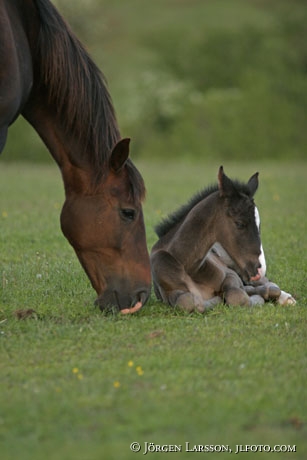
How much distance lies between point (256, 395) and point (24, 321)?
2.29 m

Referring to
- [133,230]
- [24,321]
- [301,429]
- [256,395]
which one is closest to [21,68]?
[133,230]

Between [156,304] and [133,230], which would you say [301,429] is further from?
[156,304]

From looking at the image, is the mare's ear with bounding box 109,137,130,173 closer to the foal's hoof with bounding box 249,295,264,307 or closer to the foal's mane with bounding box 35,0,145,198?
the foal's mane with bounding box 35,0,145,198

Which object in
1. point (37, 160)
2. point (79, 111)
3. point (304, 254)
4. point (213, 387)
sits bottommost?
point (37, 160)

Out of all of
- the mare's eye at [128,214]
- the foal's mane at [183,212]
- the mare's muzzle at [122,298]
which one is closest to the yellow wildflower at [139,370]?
the mare's muzzle at [122,298]

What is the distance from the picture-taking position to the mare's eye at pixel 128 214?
5.92 meters

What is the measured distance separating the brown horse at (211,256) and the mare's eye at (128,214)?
0.86 m

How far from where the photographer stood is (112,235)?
5.87 m

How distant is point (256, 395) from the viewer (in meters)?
4.21

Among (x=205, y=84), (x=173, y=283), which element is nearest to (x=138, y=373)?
(x=173, y=283)

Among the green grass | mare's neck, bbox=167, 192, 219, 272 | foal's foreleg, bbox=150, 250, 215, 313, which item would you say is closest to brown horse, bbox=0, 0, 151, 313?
the green grass

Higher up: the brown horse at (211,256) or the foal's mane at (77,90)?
the foal's mane at (77,90)

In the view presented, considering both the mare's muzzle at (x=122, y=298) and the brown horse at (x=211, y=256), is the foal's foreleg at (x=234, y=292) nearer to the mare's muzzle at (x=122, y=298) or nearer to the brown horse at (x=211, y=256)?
the brown horse at (x=211, y=256)

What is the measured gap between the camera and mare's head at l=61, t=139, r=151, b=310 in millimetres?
5855
